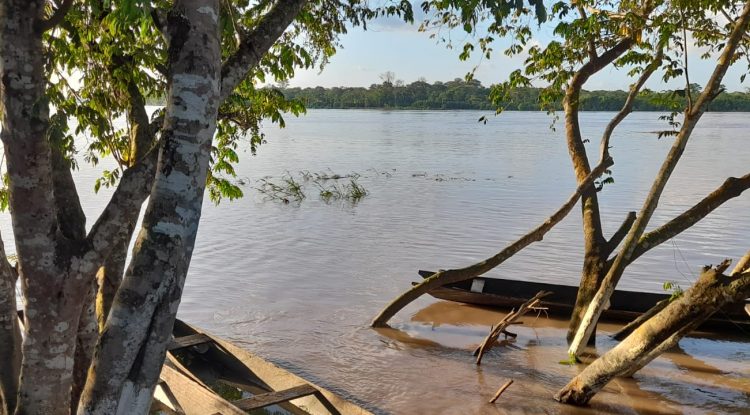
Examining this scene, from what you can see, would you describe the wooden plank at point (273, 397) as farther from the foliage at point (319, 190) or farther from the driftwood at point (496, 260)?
the foliage at point (319, 190)

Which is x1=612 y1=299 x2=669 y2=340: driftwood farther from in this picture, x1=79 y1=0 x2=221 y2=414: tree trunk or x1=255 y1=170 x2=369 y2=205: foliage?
x1=255 y1=170 x2=369 y2=205: foliage

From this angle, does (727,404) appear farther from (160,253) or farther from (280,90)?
(160,253)

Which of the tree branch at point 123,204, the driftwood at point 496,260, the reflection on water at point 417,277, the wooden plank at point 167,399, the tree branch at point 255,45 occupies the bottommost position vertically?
the reflection on water at point 417,277

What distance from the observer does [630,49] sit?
7.26 m

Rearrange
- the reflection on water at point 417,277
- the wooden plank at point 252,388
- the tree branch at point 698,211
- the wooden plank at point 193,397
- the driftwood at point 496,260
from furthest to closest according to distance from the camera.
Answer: the driftwood at point 496,260, the reflection on water at point 417,277, the tree branch at point 698,211, the wooden plank at point 252,388, the wooden plank at point 193,397

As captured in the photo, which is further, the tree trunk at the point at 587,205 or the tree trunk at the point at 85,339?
the tree trunk at the point at 587,205

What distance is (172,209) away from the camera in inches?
92.8

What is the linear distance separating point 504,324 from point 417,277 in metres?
4.64

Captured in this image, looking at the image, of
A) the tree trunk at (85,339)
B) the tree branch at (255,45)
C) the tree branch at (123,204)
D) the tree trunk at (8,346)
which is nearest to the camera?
the tree branch at (255,45)

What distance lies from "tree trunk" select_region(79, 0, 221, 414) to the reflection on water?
4590 mm

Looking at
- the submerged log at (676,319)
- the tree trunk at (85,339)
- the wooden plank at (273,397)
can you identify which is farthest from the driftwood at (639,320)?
the tree trunk at (85,339)

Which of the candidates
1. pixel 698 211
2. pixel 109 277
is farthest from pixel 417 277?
pixel 109 277

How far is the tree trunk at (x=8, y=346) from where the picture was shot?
3.36m

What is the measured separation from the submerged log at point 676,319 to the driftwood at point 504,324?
4.07 ft
